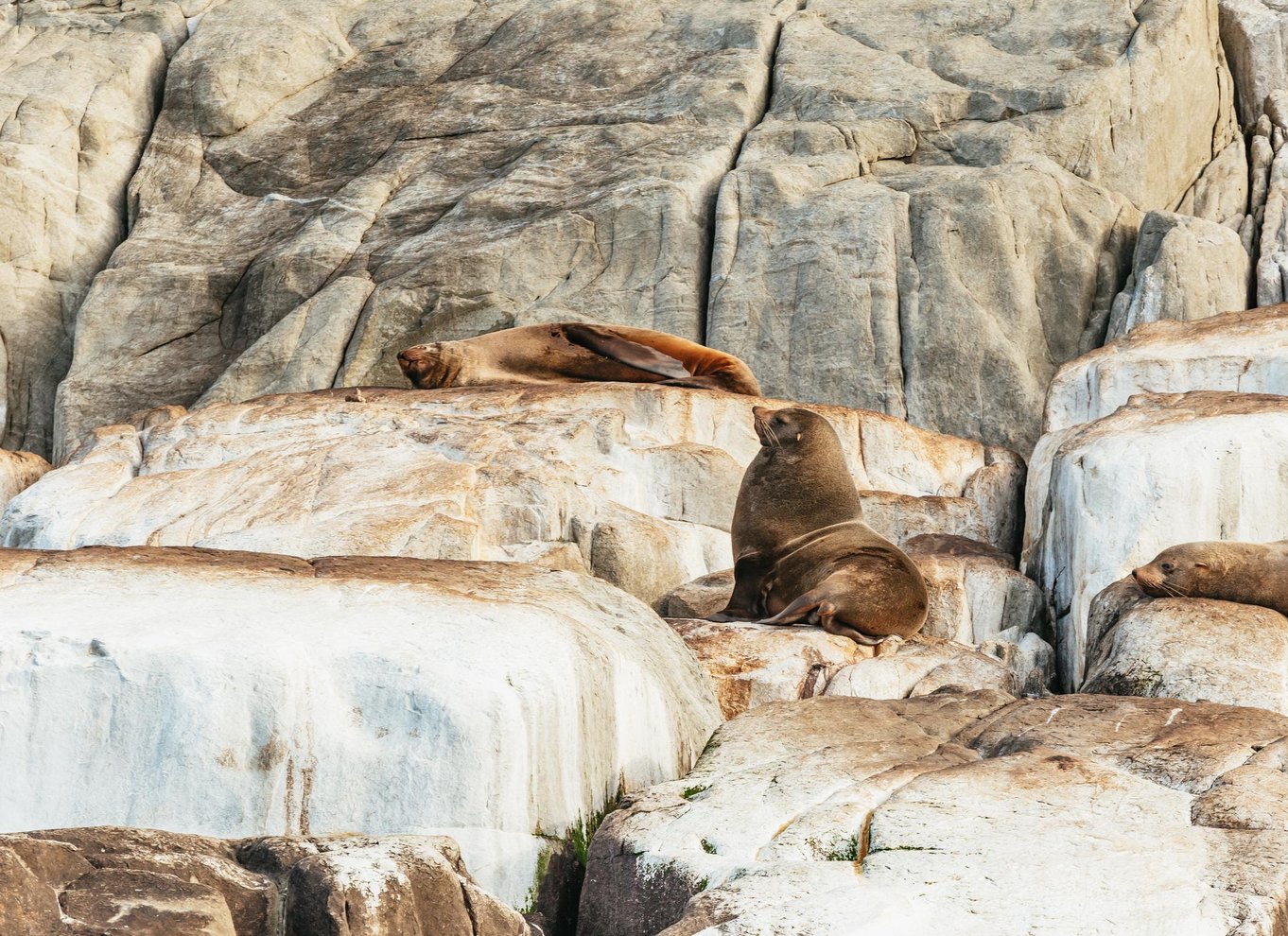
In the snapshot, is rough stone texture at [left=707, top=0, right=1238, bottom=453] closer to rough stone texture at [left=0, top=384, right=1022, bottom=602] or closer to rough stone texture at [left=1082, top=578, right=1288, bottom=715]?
rough stone texture at [left=0, top=384, right=1022, bottom=602]

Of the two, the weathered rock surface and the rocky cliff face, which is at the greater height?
the rocky cliff face

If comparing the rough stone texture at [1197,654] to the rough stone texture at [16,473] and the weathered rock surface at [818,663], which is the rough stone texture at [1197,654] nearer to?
the weathered rock surface at [818,663]

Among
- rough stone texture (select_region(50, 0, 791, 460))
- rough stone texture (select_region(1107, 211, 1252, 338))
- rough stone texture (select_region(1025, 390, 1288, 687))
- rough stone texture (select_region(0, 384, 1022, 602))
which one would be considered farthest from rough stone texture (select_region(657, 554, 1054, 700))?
rough stone texture (select_region(50, 0, 791, 460))

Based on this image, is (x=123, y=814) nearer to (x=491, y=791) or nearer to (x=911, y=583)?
(x=491, y=791)

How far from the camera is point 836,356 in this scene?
663 inches

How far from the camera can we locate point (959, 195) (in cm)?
1748

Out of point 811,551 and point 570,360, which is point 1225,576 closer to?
point 811,551

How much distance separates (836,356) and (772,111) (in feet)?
13.1

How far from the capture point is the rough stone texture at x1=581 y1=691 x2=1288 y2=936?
4492mm

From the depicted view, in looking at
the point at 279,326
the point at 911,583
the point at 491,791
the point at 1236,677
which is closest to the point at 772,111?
the point at 279,326

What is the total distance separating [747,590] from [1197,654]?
2665mm

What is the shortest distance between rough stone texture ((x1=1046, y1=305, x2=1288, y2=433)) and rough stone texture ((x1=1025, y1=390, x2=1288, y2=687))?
1.87m

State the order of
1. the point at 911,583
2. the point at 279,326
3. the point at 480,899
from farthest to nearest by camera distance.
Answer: the point at 279,326
the point at 911,583
the point at 480,899

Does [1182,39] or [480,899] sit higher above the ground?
[1182,39]
